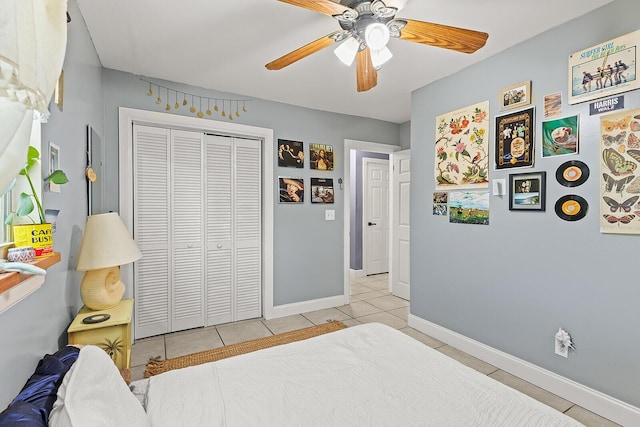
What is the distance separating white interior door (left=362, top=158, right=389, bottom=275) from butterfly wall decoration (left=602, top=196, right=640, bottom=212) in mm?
3806

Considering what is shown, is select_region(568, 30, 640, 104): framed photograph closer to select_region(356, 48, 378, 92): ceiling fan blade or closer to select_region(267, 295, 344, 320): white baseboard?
select_region(356, 48, 378, 92): ceiling fan blade

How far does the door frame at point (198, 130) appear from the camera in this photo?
107 inches

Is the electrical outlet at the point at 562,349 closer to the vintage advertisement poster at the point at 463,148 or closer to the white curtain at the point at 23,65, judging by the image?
the vintage advertisement poster at the point at 463,148

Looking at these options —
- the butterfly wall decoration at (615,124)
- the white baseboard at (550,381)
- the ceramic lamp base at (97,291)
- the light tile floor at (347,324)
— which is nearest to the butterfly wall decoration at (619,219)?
the butterfly wall decoration at (615,124)

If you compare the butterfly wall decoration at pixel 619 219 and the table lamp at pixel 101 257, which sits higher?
the butterfly wall decoration at pixel 619 219

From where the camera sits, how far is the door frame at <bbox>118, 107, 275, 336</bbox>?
2719mm

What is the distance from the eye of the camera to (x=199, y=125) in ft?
9.84

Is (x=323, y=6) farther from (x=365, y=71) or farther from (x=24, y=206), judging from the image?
(x=24, y=206)

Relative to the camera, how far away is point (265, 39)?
219cm

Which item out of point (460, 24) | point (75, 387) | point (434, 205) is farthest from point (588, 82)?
point (75, 387)

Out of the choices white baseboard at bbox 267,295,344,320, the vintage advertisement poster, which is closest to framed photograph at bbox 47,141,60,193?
white baseboard at bbox 267,295,344,320

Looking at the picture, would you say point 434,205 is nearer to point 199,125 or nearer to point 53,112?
point 199,125

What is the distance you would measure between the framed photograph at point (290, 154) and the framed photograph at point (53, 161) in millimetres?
2158

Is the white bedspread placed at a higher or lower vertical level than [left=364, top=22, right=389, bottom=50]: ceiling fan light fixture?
lower
